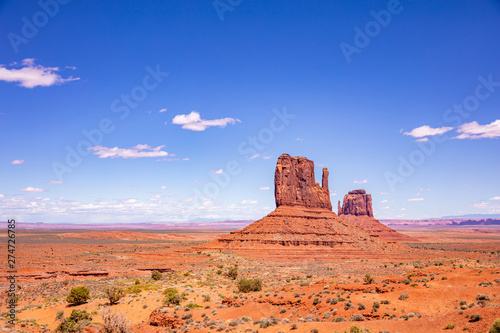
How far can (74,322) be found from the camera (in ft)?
65.8

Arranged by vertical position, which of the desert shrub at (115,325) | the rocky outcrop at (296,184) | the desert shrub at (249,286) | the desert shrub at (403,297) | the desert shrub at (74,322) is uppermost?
the rocky outcrop at (296,184)

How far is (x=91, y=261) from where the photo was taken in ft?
196

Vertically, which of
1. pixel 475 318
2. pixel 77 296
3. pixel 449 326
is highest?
pixel 475 318

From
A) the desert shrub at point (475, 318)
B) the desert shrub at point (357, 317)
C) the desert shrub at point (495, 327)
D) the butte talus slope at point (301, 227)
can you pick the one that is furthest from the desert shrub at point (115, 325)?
the butte talus slope at point (301, 227)

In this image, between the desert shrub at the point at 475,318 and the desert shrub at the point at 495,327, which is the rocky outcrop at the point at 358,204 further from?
the desert shrub at the point at 495,327

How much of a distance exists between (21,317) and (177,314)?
36.2ft

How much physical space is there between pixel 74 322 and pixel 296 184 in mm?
77063

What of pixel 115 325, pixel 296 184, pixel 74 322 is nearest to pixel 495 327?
pixel 115 325

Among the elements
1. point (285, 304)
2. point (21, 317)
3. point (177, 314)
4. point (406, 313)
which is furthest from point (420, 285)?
point (21, 317)

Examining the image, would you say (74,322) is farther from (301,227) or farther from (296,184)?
(296,184)

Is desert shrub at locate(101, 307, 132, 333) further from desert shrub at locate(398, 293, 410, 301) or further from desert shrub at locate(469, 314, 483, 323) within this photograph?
desert shrub at locate(469, 314, 483, 323)

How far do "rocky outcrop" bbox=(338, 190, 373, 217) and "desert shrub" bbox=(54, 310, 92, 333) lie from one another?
148m

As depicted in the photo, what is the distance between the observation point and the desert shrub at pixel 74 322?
19.1 meters

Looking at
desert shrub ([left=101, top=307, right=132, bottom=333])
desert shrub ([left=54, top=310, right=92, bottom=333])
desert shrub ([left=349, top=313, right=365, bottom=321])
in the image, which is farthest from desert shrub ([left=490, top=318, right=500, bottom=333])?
desert shrub ([left=54, top=310, right=92, bottom=333])
